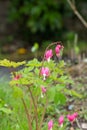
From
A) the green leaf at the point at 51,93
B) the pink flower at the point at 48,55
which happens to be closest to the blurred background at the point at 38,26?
the pink flower at the point at 48,55

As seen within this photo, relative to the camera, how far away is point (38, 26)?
288 inches

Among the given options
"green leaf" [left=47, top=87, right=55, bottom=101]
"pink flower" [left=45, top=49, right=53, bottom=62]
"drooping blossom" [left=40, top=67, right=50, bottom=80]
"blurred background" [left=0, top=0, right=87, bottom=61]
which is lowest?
"green leaf" [left=47, top=87, right=55, bottom=101]

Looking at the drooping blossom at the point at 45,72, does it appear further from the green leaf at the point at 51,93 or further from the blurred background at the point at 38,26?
the blurred background at the point at 38,26

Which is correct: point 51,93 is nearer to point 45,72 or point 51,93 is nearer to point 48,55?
point 45,72

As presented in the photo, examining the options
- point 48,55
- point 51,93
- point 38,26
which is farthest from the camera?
point 38,26

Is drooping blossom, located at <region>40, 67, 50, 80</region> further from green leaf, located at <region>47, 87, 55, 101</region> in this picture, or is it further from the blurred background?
the blurred background

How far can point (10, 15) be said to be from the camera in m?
7.52

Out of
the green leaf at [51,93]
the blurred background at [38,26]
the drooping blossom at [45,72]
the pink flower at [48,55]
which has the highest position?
the blurred background at [38,26]

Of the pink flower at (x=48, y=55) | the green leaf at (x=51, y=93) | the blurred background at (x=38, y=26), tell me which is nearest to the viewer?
the green leaf at (x=51, y=93)

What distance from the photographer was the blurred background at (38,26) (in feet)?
23.8

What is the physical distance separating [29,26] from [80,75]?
10.5 ft

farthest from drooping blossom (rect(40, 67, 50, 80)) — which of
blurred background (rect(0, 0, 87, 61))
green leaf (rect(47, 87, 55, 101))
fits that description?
blurred background (rect(0, 0, 87, 61))

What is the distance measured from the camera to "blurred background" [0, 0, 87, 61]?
23.8 feet

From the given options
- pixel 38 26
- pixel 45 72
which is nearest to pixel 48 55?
pixel 45 72
